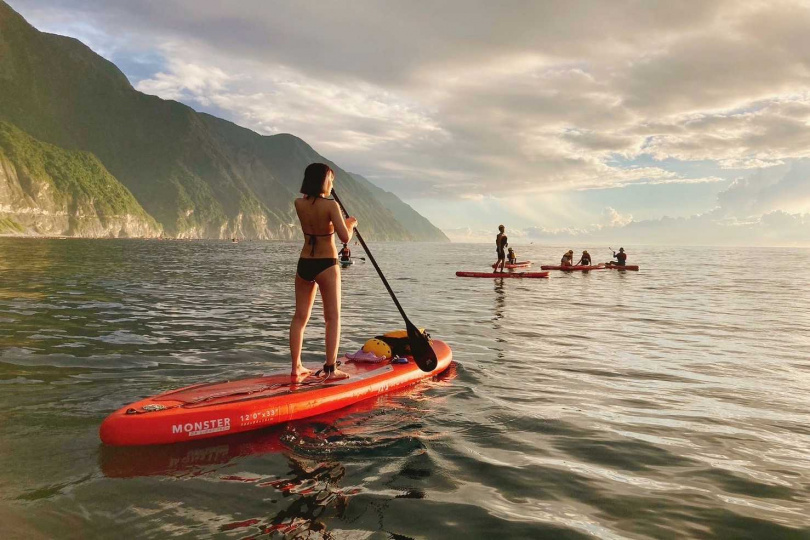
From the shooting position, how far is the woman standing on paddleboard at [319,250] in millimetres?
6746

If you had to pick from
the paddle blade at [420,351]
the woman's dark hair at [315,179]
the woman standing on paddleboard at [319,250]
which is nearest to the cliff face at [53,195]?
the woman standing on paddleboard at [319,250]

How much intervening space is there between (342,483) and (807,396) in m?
7.92

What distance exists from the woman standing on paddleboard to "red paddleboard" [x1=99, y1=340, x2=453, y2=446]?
576 millimetres

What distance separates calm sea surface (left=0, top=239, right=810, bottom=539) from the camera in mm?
4102

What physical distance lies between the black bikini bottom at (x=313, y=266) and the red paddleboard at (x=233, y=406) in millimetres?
1513

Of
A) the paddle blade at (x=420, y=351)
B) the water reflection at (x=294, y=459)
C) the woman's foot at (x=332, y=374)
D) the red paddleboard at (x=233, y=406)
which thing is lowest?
the water reflection at (x=294, y=459)

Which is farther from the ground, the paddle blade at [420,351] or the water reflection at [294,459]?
the paddle blade at [420,351]

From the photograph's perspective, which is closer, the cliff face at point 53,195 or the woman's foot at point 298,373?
the woman's foot at point 298,373

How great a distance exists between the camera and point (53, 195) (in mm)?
165250

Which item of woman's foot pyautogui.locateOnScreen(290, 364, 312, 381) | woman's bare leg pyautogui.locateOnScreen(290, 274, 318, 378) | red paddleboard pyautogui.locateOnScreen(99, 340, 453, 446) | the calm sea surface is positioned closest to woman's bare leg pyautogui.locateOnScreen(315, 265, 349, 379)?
woman's bare leg pyautogui.locateOnScreen(290, 274, 318, 378)

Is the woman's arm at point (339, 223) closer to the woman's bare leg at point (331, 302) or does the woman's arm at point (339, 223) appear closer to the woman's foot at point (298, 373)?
the woman's bare leg at point (331, 302)

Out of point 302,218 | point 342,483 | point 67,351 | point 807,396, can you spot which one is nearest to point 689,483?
point 342,483

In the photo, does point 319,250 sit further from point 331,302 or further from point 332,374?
point 332,374

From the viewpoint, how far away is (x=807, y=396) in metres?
8.15
